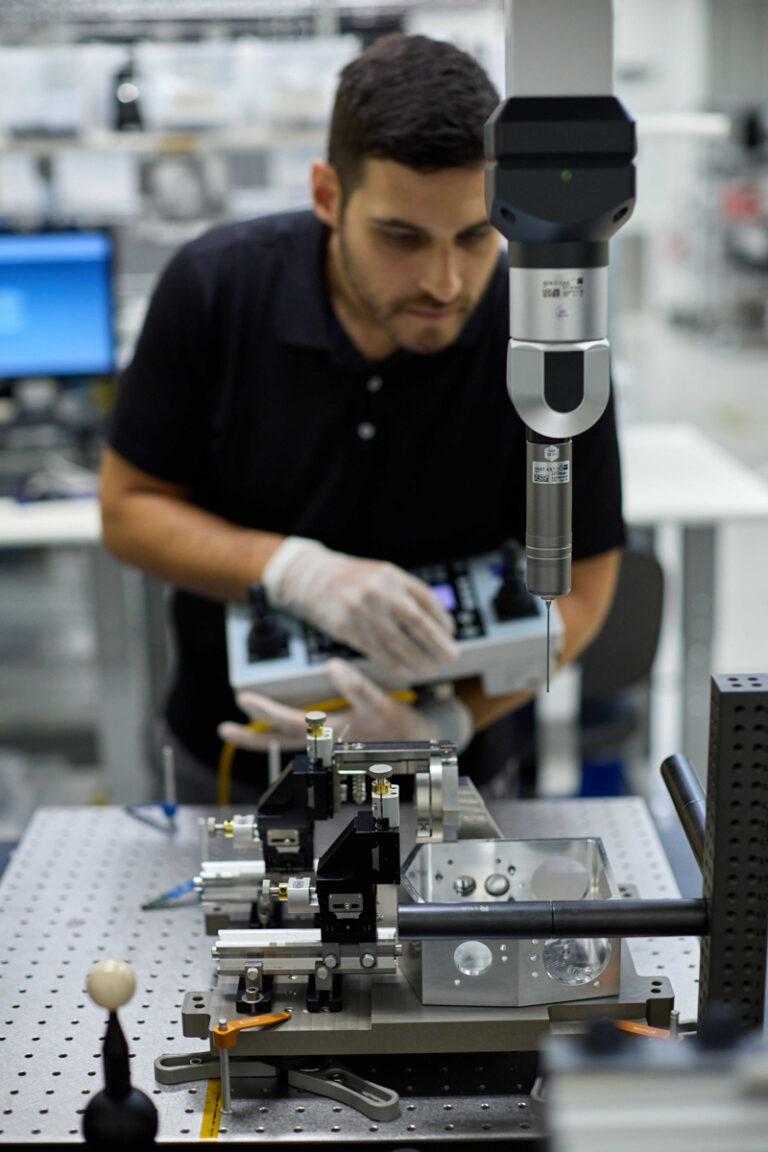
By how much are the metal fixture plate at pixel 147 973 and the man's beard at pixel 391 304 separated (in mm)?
507

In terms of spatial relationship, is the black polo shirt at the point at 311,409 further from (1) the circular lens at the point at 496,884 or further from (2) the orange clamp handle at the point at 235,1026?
(2) the orange clamp handle at the point at 235,1026

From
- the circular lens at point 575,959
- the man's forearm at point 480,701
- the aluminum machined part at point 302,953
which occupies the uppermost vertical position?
the aluminum machined part at point 302,953

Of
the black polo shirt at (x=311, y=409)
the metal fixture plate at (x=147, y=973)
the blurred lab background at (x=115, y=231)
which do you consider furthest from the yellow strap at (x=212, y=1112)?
the blurred lab background at (x=115, y=231)

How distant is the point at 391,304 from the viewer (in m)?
1.27

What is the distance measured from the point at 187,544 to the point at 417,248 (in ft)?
1.47

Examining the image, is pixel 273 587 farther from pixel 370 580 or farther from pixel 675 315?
pixel 675 315

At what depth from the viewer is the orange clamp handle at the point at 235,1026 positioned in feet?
2.67

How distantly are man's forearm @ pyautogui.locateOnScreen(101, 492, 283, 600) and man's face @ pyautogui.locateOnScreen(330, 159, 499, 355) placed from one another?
0.30 m

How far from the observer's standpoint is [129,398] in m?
1.47

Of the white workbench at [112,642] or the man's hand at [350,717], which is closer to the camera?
the man's hand at [350,717]

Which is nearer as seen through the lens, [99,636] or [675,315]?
[99,636]

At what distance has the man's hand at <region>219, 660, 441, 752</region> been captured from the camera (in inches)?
50.9

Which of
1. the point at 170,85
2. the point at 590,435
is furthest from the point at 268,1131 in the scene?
the point at 170,85

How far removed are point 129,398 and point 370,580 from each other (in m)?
0.40
